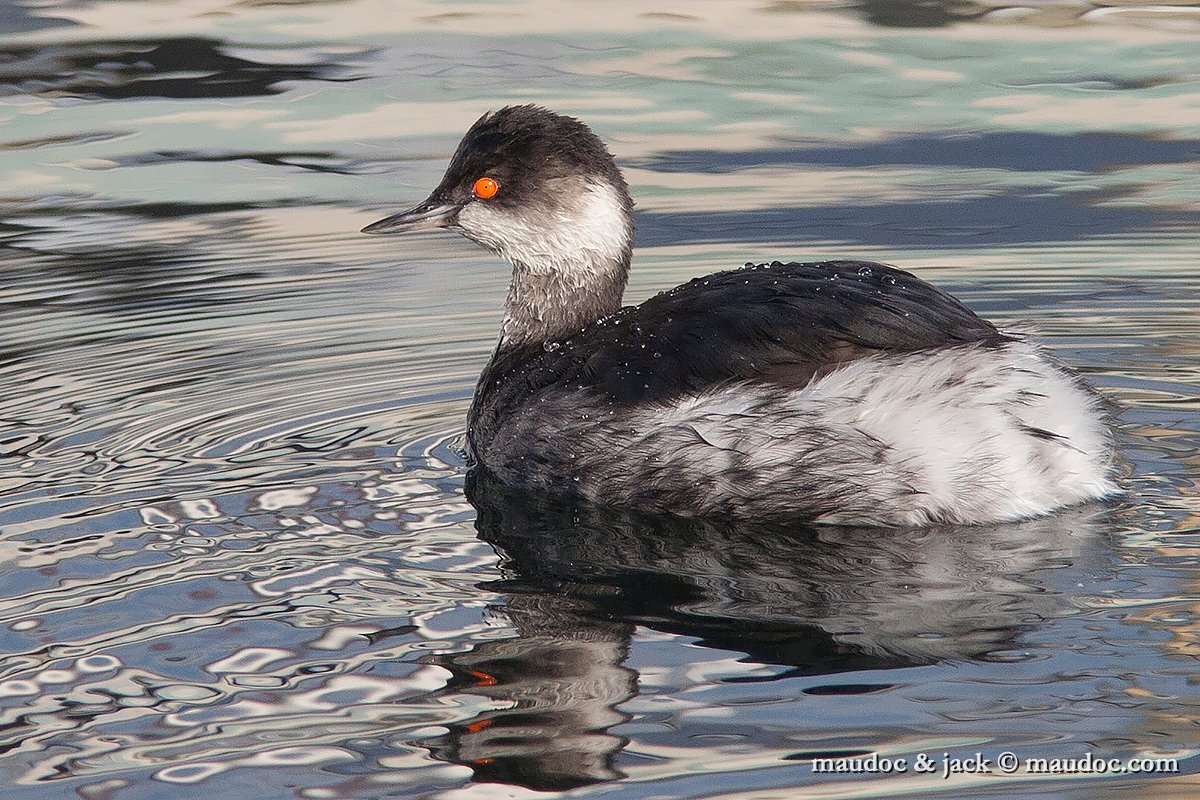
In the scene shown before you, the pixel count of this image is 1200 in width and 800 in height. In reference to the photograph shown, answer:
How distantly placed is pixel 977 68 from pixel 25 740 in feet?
27.9

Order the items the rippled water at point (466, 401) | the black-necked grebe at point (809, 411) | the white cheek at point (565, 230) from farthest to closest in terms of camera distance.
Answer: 1. the white cheek at point (565, 230)
2. the black-necked grebe at point (809, 411)
3. the rippled water at point (466, 401)

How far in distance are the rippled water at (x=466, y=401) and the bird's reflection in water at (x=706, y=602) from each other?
16 mm

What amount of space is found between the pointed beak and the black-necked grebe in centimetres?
89

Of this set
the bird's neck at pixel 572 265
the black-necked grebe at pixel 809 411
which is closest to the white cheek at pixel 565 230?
the bird's neck at pixel 572 265

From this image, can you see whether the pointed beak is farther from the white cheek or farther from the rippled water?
the rippled water

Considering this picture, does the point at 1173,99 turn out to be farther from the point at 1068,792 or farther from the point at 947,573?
the point at 1068,792

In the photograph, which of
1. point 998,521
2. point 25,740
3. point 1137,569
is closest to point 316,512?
point 25,740

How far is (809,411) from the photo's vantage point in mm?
5293

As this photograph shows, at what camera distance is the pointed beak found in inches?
259

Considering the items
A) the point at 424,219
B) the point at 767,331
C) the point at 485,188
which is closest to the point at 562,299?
the point at 485,188

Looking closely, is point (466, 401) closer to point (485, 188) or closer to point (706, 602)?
point (485, 188)

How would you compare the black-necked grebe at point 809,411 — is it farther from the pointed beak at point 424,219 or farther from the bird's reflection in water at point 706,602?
the pointed beak at point 424,219

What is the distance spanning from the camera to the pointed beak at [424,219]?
6.57 metres

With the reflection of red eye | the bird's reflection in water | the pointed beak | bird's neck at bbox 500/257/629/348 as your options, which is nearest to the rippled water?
the bird's reflection in water
